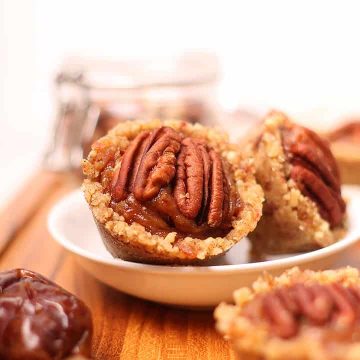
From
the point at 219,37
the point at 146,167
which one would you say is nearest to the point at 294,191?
the point at 146,167

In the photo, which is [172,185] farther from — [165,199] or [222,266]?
[222,266]

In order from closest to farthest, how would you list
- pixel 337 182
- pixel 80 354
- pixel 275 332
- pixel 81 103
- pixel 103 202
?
pixel 275 332
pixel 80 354
pixel 103 202
pixel 337 182
pixel 81 103

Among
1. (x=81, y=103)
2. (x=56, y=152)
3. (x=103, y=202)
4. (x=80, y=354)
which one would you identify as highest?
(x=103, y=202)

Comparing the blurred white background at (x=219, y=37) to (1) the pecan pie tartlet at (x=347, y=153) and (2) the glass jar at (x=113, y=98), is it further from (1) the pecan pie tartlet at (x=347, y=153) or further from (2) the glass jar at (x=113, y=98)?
(1) the pecan pie tartlet at (x=347, y=153)

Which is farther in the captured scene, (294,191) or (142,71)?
(142,71)

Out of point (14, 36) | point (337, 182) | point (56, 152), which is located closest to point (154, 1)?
point (14, 36)

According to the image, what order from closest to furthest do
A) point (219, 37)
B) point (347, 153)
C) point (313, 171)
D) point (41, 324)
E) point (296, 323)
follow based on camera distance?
point (296, 323), point (41, 324), point (313, 171), point (347, 153), point (219, 37)

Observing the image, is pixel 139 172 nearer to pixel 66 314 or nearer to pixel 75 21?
pixel 66 314
